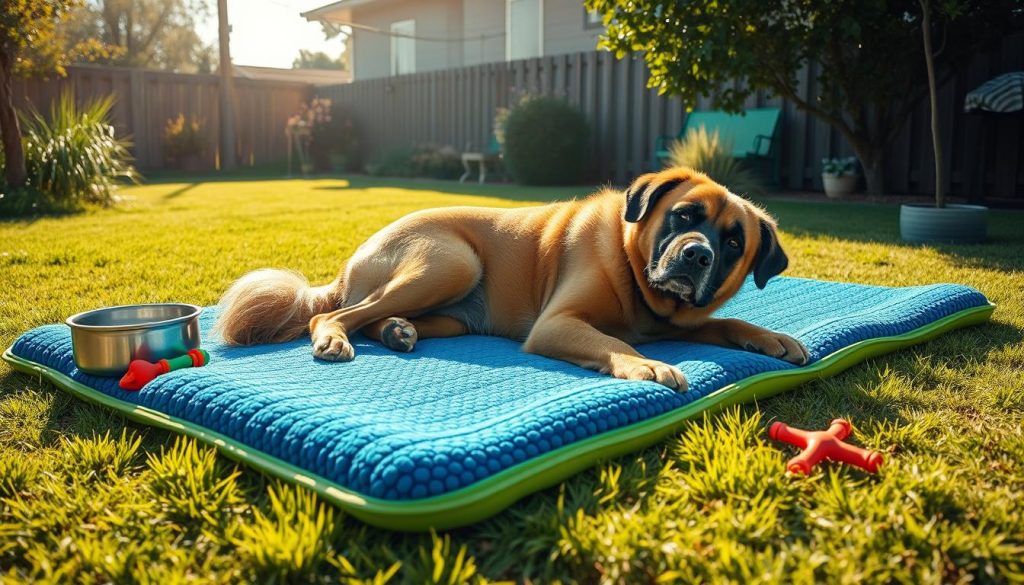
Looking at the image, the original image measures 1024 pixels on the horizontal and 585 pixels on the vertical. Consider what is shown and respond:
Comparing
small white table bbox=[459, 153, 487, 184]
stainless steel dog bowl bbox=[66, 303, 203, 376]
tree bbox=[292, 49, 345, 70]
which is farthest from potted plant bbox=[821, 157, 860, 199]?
tree bbox=[292, 49, 345, 70]

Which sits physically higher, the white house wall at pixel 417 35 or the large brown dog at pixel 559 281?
the white house wall at pixel 417 35

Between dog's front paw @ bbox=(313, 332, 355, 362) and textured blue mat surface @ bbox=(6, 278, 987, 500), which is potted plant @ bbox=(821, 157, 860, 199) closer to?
textured blue mat surface @ bbox=(6, 278, 987, 500)

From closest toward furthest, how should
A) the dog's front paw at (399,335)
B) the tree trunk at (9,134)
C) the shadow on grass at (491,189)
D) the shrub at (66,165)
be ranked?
the dog's front paw at (399,335), the tree trunk at (9,134), the shrub at (66,165), the shadow on grass at (491,189)

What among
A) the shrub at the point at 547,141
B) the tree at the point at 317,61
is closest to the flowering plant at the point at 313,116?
the shrub at the point at 547,141

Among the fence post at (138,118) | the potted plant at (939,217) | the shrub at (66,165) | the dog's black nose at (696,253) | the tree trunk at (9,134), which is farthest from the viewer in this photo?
the fence post at (138,118)

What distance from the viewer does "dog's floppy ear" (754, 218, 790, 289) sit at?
3.22m

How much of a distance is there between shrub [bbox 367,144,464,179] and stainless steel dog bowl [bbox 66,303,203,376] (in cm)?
1388

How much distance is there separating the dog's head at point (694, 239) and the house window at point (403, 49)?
804 inches

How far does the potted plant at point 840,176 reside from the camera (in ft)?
33.2

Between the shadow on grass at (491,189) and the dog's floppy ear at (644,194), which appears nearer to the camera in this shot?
the dog's floppy ear at (644,194)

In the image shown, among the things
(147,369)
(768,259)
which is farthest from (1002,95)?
(147,369)

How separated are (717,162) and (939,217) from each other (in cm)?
373

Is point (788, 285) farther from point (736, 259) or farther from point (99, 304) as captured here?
point (99, 304)

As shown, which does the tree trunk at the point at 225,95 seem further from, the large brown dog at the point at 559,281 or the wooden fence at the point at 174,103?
the large brown dog at the point at 559,281
